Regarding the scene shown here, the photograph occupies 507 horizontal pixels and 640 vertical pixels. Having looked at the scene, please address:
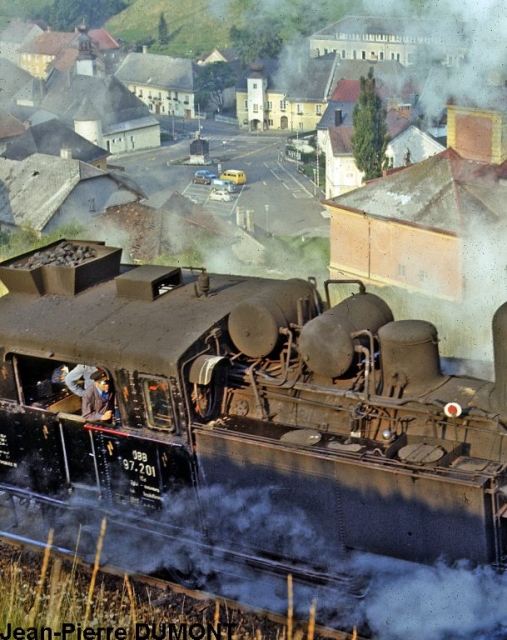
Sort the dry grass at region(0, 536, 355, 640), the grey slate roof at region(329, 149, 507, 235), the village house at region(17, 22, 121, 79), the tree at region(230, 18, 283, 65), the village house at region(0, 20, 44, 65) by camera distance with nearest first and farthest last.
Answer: the dry grass at region(0, 536, 355, 640) < the grey slate roof at region(329, 149, 507, 235) < the tree at region(230, 18, 283, 65) < the village house at region(17, 22, 121, 79) < the village house at region(0, 20, 44, 65)

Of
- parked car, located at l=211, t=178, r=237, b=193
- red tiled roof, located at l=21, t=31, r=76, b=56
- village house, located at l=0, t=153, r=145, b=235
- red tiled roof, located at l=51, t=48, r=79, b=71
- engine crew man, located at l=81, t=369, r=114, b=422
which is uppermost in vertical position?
engine crew man, located at l=81, t=369, r=114, b=422

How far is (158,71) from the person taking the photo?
3221 inches

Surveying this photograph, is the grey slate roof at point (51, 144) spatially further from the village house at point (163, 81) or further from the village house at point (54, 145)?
the village house at point (163, 81)

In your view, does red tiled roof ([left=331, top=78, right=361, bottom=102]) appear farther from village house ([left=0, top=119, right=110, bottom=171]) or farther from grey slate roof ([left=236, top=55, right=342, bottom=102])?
village house ([left=0, top=119, right=110, bottom=171])

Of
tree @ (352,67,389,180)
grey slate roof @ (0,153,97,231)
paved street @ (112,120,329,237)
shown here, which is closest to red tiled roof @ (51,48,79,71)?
paved street @ (112,120,329,237)

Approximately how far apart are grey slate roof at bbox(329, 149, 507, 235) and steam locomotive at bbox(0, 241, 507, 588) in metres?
20.5

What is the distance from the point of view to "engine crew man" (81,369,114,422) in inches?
395

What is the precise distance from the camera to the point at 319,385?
375 inches

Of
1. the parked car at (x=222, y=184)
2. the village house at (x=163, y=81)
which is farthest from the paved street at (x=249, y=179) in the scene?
the village house at (x=163, y=81)

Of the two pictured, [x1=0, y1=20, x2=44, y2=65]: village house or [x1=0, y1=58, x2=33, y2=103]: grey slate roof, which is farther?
[x1=0, y1=20, x2=44, y2=65]: village house

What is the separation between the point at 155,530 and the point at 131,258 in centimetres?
2144

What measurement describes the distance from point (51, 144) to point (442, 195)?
35133 millimetres

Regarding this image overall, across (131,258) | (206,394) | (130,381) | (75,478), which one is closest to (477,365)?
(206,394)

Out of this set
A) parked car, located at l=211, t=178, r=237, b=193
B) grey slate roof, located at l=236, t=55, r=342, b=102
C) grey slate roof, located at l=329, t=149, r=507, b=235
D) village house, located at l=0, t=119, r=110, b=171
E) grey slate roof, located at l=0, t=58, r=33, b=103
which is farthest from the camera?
grey slate roof, located at l=0, t=58, r=33, b=103
